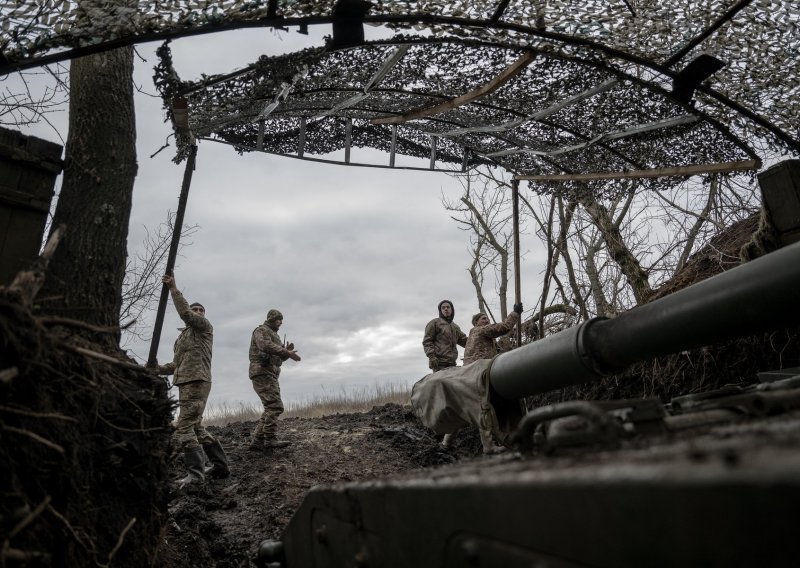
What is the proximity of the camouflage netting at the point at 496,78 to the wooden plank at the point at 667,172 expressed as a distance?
0.46 ft

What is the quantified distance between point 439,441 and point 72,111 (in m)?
7.69

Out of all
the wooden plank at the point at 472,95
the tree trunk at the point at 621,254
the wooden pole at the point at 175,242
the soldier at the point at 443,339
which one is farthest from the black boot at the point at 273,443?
the tree trunk at the point at 621,254

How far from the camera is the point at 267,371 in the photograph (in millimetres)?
9016

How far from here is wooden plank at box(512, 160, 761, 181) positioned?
6285 mm

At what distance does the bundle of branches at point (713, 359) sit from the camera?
18.1ft

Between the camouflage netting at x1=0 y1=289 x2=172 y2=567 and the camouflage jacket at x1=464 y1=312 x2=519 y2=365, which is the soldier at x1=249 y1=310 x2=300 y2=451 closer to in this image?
the camouflage jacket at x1=464 y1=312 x2=519 y2=365

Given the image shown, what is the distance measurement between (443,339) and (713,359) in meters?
4.53

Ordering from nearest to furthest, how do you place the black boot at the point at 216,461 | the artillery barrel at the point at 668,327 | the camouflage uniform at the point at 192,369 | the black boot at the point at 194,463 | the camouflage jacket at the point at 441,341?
the artillery barrel at the point at 668,327 < the black boot at the point at 194,463 < the camouflage uniform at the point at 192,369 < the black boot at the point at 216,461 < the camouflage jacket at the point at 441,341

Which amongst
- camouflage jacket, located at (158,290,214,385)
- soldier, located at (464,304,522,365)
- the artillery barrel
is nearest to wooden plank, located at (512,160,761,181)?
soldier, located at (464,304,522,365)

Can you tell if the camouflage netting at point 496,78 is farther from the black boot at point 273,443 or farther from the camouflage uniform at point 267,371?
the black boot at point 273,443

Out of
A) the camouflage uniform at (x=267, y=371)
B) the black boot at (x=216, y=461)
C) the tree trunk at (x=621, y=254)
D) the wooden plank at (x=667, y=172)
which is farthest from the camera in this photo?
the tree trunk at (x=621, y=254)

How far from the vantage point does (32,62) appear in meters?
3.70

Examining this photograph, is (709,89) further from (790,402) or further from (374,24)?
(790,402)

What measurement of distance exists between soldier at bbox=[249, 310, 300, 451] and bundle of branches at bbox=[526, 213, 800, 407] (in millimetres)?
4302
